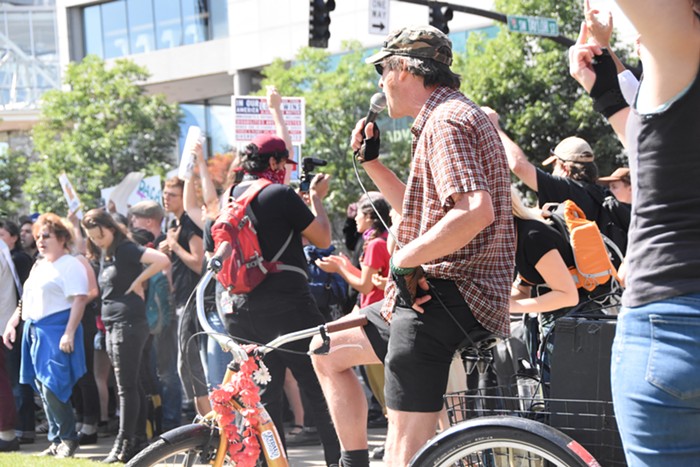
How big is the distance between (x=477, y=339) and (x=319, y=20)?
14.4m

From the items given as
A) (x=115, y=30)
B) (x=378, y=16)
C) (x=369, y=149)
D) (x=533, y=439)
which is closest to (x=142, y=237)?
(x=369, y=149)

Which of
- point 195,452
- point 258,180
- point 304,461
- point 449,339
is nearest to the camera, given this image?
point 449,339

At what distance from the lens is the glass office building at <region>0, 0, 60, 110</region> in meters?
46.8

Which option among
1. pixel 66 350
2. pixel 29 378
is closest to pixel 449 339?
pixel 66 350

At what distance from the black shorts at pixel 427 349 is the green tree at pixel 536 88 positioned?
58.2 ft

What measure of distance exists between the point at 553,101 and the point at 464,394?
61.1ft

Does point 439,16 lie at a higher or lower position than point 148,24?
lower

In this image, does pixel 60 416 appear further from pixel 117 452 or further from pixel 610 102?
pixel 610 102

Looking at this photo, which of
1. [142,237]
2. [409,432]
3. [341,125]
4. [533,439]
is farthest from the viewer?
[341,125]

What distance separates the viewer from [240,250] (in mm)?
5500

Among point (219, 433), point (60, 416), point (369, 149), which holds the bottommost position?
point (60, 416)

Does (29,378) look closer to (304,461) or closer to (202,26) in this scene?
(304,461)

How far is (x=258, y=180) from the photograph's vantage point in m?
5.76

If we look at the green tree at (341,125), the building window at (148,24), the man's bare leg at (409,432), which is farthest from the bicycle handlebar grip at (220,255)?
the building window at (148,24)
